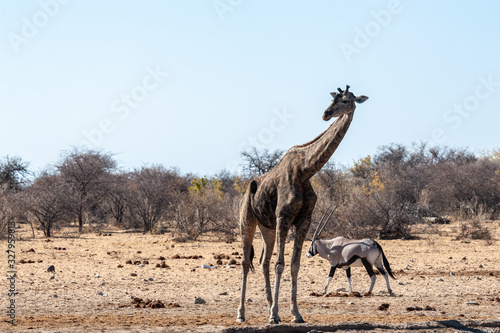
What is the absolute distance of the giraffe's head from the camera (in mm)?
7617

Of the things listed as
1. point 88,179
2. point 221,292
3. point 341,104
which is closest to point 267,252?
point 341,104

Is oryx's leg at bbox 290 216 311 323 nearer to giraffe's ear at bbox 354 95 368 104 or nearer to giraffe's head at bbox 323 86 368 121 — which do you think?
giraffe's head at bbox 323 86 368 121

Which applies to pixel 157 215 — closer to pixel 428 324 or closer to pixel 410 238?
pixel 410 238

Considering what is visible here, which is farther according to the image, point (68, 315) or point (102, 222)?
point (102, 222)

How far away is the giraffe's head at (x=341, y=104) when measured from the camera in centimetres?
762

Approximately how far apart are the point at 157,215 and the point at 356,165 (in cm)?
2072

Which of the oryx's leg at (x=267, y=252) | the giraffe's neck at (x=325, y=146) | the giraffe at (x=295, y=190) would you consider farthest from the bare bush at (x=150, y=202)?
the giraffe's neck at (x=325, y=146)

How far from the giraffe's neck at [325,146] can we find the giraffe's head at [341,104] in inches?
3.6

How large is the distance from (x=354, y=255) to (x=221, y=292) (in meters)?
2.68

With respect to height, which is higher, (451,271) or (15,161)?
(15,161)

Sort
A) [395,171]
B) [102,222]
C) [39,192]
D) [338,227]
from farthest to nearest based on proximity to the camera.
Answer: [395,171]
[102,222]
[39,192]
[338,227]

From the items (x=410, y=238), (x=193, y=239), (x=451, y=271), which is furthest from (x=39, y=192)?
(x=451, y=271)

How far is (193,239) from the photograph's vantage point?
2266cm

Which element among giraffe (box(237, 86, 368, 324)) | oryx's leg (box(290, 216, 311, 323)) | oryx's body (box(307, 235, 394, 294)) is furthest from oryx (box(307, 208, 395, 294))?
oryx's leg (box(290, 216, 311, 323))
